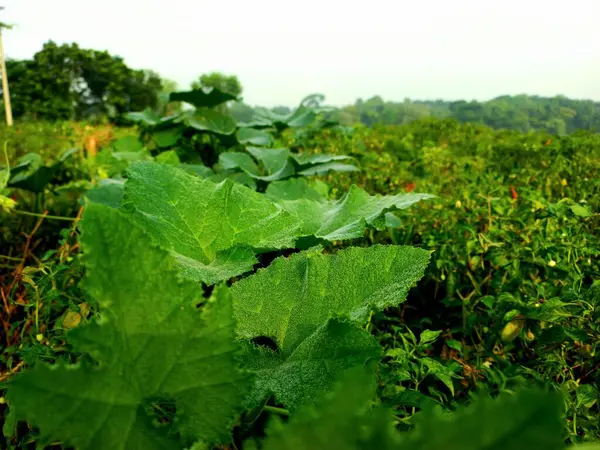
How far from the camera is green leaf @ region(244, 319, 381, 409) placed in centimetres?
63

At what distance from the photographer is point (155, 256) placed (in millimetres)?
546

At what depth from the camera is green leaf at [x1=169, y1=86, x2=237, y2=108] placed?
9.93 ft

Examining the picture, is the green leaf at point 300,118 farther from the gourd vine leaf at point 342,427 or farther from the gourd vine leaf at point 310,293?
the gourd vine leaf at point 342,427

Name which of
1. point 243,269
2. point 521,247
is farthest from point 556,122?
point 243,269

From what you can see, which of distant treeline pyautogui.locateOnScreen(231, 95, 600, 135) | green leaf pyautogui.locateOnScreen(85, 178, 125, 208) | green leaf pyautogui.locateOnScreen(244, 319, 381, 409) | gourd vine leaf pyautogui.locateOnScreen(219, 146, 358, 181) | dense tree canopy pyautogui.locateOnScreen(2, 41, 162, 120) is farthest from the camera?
dense tree canopy pyautogui.locateOnScreen(2, 41, 162, 120)

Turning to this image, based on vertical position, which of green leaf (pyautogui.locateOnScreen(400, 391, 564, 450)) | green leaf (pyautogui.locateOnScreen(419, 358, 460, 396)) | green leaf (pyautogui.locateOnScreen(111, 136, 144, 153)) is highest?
green leaf (pyautogui.locateOnScreen(400, 391, 564, 450))

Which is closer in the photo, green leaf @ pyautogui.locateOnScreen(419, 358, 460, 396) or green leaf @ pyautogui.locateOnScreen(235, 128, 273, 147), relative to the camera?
green leaf @ pyautogui.locateOnScreen(419, 358, 460, 396)

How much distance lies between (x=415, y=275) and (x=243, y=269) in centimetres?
28

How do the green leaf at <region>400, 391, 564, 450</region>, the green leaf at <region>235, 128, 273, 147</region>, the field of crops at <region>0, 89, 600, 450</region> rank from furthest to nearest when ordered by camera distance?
the green leaf at <region>235, 128, 273, 147</region>, the field of crops at <region>0, 89, 600, 450</region>, the green leaf at <region>400, 391, 564, 450</region>

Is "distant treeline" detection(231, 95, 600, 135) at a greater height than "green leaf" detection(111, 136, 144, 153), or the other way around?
"distant treeline" detection(231, 95, 600, 135)

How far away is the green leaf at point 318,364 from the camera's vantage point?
0.63 metres

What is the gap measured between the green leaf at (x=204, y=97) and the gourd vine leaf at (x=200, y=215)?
6.79 ft

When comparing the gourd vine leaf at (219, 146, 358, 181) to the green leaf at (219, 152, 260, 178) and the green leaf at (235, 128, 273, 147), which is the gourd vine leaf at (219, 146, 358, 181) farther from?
the green leaf at (235, 128, 273, 147)

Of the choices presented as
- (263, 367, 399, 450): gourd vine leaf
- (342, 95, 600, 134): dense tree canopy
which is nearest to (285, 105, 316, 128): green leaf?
(263, 367, 399, 450): gourd vine leaf
